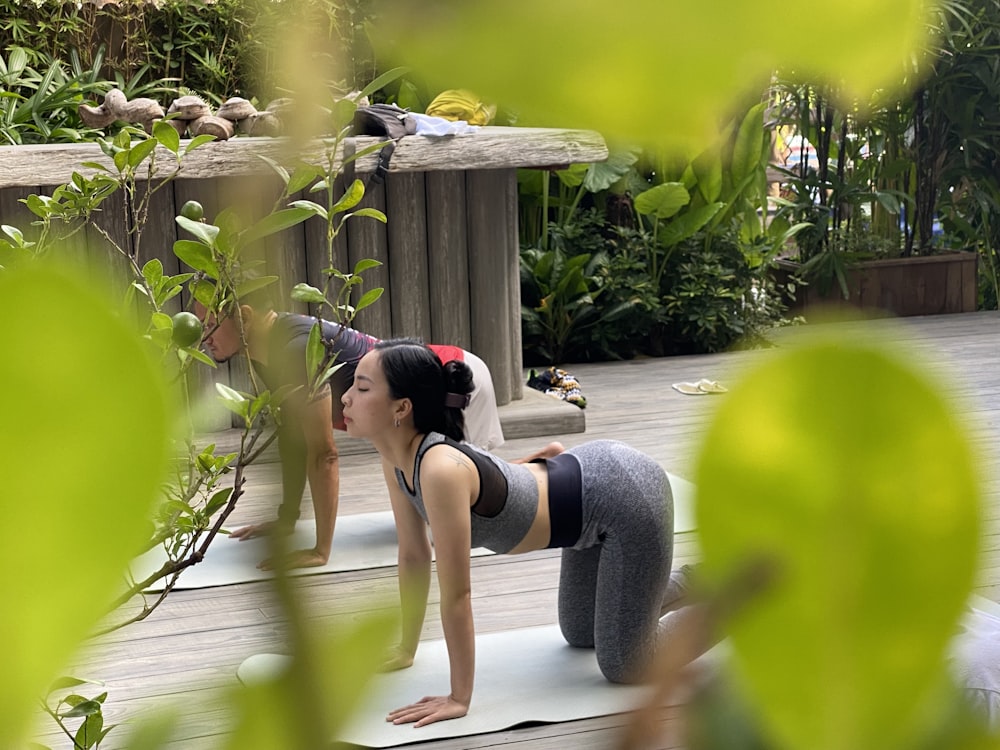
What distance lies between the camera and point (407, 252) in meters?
4.64

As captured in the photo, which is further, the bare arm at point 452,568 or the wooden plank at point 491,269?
the wooden plank at point 491,269

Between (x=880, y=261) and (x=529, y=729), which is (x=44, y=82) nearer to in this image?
(x=529, y=729)

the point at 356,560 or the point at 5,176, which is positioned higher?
the point at 5,176

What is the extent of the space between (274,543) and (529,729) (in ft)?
8.01

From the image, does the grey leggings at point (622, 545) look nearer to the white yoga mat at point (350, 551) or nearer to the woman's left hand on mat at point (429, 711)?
the woman's left hand on mat at point (429, 711)

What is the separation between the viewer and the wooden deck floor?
0.10 m

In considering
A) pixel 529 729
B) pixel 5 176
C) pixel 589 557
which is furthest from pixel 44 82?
pixel 529 729

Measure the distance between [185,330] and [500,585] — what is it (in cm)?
261

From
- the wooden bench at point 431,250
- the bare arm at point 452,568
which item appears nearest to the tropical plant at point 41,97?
the wooden bench at point 431,250

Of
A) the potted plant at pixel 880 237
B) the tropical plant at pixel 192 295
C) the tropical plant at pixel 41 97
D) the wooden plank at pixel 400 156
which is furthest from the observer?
the potted plant at pixel 880 237

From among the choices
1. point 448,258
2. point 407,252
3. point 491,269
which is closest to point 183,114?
point 407,252

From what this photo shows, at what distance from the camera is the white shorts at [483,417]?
382 cm

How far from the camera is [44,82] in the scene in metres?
4.64

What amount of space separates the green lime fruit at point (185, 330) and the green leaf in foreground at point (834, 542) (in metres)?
0.64
